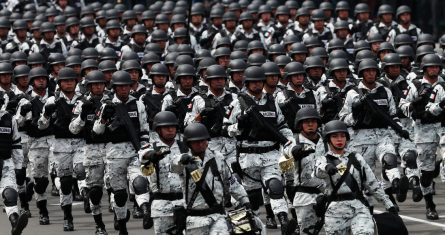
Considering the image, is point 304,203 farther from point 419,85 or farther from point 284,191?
point 419,85

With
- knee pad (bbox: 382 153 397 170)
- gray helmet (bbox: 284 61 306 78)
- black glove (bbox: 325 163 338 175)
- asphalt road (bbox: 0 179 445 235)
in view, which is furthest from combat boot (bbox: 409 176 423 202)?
black glove (bbox: 325 163 338 175)

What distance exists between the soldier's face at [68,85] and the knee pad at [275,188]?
3456 mm

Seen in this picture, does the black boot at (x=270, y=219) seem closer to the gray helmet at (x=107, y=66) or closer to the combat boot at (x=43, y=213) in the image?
the combat boot at (x=43, y=213)

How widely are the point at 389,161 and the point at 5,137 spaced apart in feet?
16.2

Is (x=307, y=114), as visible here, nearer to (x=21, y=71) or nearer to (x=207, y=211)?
(x=207, y=211)

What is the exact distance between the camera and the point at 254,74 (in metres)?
21.1

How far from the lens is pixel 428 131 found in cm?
2295

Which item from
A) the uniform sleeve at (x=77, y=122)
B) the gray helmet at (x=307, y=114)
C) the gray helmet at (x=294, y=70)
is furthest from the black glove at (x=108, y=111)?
the gray helmet at (x=294, y=70)

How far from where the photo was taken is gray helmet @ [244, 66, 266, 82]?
69.2ft

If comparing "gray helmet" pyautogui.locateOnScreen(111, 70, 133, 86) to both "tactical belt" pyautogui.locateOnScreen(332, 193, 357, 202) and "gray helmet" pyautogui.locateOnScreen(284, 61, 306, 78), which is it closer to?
"gray helmet" pyautogui.locateOnScreen(284, 61, 306, 78)

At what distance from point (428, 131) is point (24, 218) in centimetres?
639

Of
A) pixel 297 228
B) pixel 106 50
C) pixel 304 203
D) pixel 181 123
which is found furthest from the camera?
pixel 106 50

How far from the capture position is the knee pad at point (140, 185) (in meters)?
19.6

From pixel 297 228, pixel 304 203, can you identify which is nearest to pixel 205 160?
pixel 304 203
